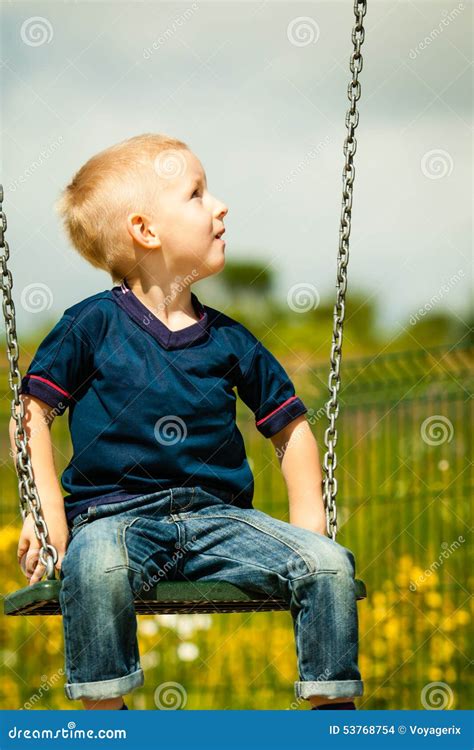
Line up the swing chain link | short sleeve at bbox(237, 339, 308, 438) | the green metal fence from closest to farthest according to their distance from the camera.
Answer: the swing chain link → short sleeve at bbox(237, 339, 308, 438) → the green metal fence

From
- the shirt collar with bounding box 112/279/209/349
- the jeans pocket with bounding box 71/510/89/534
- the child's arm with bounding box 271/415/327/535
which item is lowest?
the jeans pocket with bounding box 71/510/89/534

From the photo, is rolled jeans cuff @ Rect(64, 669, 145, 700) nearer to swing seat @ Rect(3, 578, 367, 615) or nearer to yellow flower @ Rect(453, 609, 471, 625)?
swing seat @ Rect(3, 578, 367, 615)

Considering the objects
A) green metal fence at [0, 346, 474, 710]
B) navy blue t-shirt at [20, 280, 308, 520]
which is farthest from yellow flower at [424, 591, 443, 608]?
navy blue t-shirt at [20, 280, 308, 520]

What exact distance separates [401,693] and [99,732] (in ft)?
8.90

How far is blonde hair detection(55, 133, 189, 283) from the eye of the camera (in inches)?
112

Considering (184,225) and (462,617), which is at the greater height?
(184,225)

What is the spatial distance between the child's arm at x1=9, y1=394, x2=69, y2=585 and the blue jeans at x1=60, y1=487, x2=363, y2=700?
5 cm

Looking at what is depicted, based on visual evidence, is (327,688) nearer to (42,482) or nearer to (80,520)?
(80,520)

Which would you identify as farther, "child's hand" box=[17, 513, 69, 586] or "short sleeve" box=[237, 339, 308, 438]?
"short sleeve" box=[237, 339, 308, 438]

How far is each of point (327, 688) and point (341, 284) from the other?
979 mm

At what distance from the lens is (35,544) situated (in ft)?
8.66

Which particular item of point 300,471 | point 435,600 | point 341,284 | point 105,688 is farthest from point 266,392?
point 435,600

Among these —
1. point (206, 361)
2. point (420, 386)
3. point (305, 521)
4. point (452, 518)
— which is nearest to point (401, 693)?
point (452, 518)

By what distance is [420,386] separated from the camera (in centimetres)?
511
